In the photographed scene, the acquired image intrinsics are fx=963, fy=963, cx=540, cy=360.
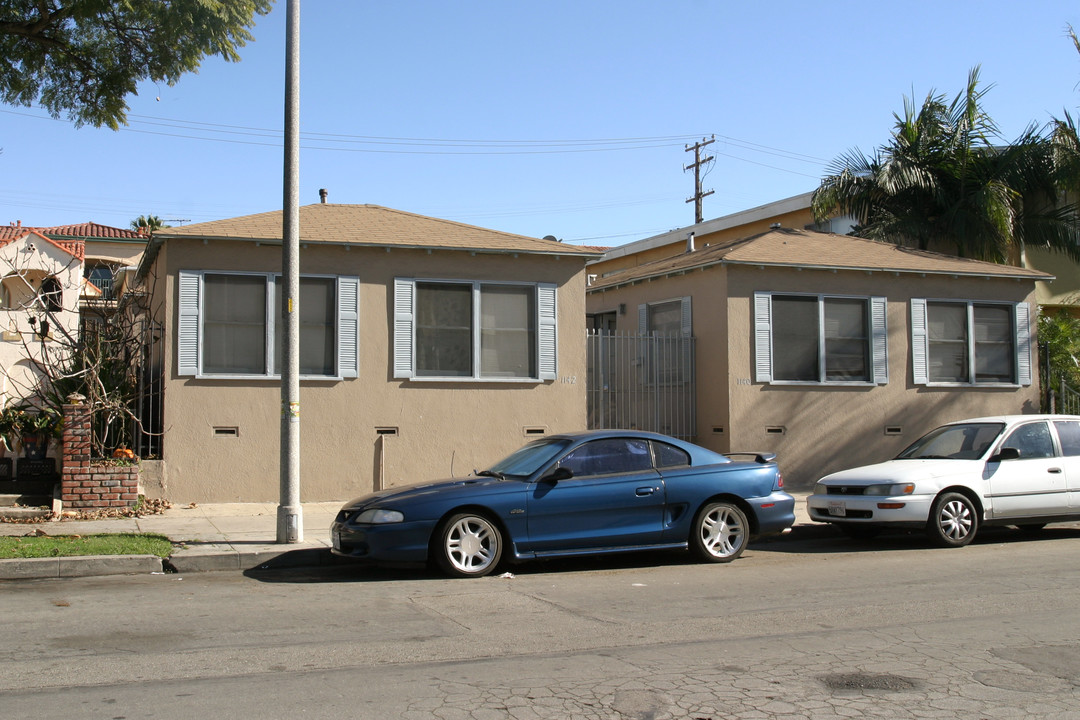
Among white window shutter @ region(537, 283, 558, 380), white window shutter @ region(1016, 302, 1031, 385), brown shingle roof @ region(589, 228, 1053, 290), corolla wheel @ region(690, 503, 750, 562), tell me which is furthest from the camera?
white window shutter @ region(1016, 302, 1031, 385)

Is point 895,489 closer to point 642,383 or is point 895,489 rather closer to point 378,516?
point 378,516

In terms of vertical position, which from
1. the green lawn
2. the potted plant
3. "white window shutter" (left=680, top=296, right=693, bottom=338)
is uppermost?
"white window shutter" (left=680, top=296, right=693, bottom=338)

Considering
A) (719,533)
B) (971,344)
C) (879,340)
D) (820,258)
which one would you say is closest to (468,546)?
(719,533)

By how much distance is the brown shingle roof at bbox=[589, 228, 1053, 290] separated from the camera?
54.1 ft

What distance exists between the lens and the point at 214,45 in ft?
42.2

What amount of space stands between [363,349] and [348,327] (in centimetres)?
40

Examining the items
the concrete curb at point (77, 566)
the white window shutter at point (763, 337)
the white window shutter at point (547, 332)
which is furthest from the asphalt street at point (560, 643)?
the white window shutter at point (763, 337)

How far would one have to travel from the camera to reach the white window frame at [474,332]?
570 inches

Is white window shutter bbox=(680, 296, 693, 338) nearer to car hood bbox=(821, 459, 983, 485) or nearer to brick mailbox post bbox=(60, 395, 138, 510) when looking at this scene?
car hood bbox=(821, 459, 983, 485)

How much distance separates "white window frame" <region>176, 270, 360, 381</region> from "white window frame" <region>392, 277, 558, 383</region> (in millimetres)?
612

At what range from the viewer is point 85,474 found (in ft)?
40.4

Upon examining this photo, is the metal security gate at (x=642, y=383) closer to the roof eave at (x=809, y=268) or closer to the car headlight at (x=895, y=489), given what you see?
the roof eave at (x=809, y=268)

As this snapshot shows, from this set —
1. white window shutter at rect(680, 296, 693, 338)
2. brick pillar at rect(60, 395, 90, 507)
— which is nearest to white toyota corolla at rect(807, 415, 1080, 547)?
white window shutter at rect(680, 296, 693, 338)

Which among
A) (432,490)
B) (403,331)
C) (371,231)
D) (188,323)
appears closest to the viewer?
(432,490)
